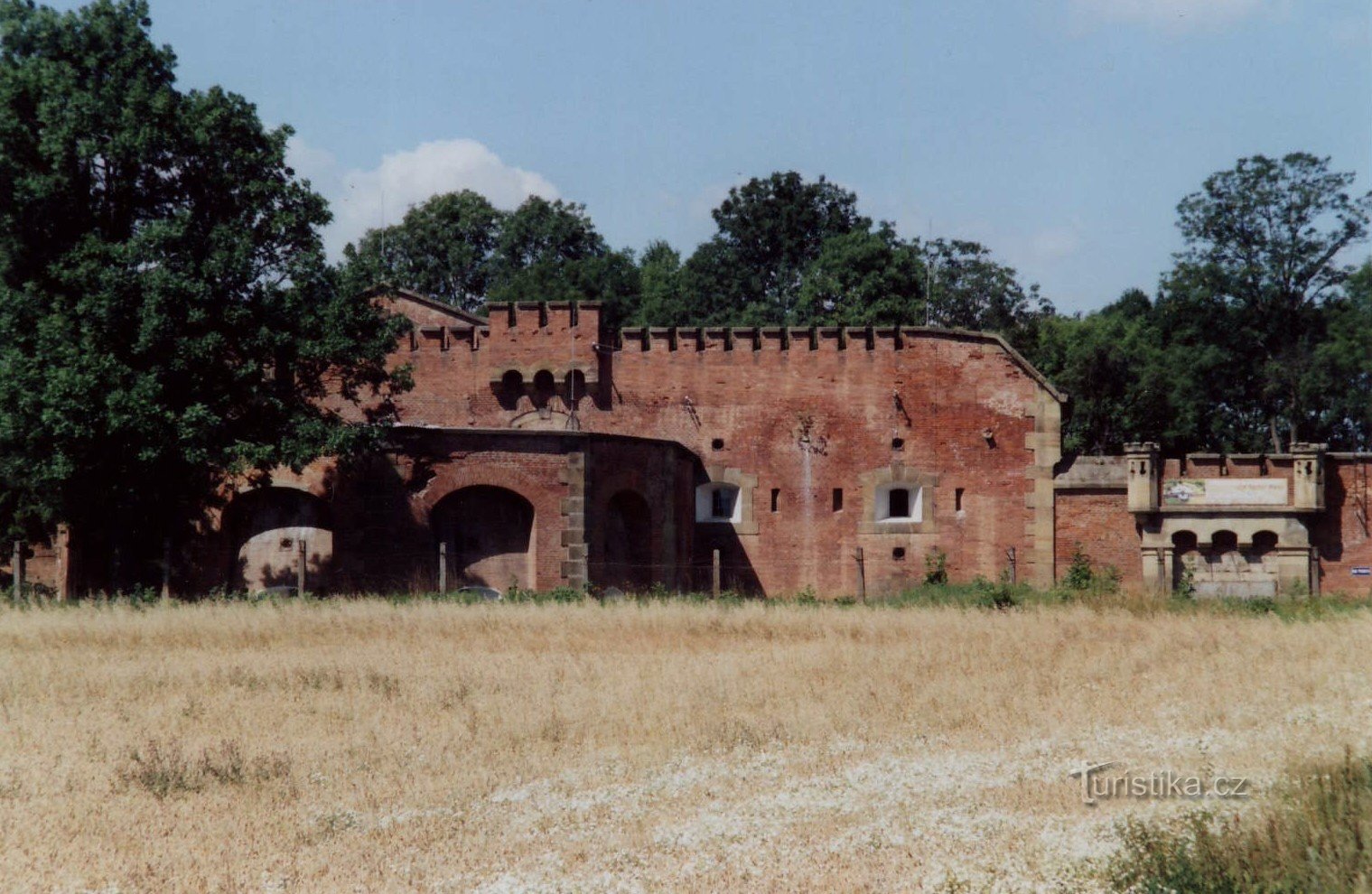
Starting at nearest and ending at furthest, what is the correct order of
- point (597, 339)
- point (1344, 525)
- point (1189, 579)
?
point (1344, 525) → point (1189, 579) → point (597, 339)

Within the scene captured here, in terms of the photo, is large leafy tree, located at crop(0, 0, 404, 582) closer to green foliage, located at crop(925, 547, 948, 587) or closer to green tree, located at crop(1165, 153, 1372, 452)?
green foliage, located at crop(925, 547, 948, 587)

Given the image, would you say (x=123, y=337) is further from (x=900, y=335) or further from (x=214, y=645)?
(x=900, y=335)

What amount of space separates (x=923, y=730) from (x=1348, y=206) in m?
43.2

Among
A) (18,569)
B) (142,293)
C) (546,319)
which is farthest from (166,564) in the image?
(546,319)

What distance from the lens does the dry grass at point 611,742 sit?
9.52 meters

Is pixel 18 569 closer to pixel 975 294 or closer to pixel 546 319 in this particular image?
pixel 546 319

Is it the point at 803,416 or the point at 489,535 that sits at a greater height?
the point at 803,416

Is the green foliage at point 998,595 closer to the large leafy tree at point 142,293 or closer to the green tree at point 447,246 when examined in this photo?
the large leafy tree at point 142,293

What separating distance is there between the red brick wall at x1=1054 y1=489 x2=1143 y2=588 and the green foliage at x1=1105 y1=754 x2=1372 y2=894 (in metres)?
24.7

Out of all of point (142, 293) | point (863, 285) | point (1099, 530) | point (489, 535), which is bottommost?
point (489, 535)

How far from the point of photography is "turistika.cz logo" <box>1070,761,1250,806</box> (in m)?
9.93

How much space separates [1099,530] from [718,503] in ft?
27.4

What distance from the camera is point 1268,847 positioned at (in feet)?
27.5

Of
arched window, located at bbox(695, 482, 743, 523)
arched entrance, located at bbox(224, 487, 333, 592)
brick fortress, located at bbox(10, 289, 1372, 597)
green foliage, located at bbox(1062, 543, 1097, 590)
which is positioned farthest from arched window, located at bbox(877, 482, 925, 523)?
arched entrance, located at bbox(224, 487, 333, 592)
